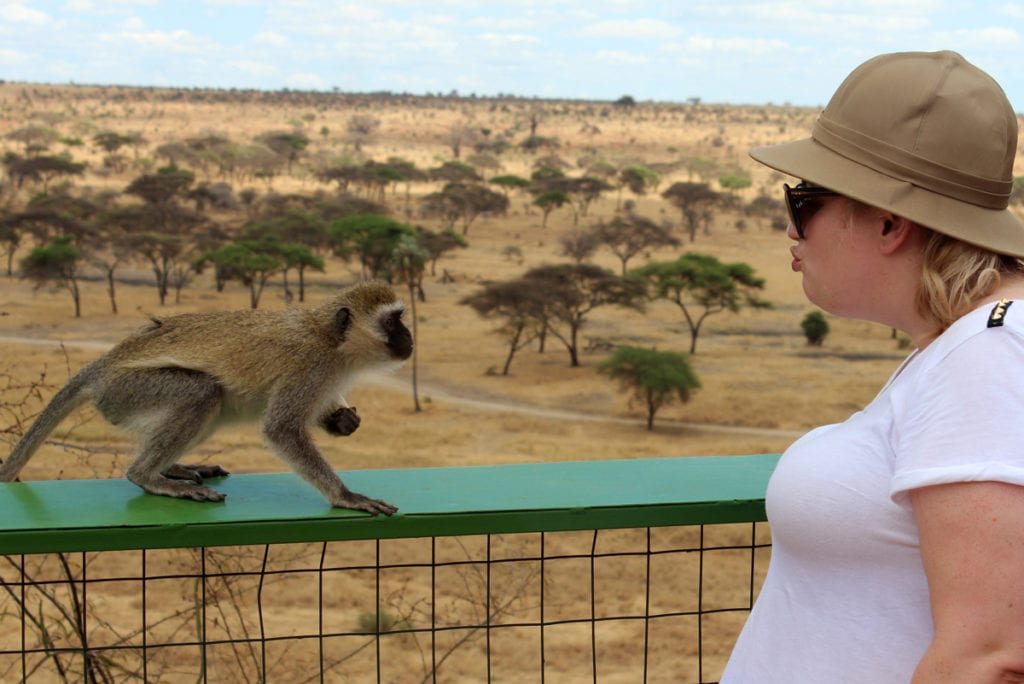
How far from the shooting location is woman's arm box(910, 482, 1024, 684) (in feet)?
4.65

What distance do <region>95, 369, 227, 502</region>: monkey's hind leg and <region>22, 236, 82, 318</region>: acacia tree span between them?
28097 millimetres

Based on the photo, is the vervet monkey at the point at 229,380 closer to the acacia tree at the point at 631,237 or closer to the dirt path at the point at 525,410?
the dirt path at the point at 525,410

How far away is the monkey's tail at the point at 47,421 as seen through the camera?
9.70 feet

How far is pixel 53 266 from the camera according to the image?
30.3m

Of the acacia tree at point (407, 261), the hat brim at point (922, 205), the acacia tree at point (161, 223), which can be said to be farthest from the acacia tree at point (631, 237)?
the hat brim at point (922, 205)

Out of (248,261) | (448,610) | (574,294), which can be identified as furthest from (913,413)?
(248,261)

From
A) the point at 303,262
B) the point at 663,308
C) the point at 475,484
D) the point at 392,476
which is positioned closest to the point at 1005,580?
the point at 475,484

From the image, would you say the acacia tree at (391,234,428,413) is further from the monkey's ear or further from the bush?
the monkey's ear

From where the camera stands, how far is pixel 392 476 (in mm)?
2740

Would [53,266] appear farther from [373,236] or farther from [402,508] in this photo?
[402,508]

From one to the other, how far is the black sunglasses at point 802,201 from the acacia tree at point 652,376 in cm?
2224

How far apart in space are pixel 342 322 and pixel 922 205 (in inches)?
92.1

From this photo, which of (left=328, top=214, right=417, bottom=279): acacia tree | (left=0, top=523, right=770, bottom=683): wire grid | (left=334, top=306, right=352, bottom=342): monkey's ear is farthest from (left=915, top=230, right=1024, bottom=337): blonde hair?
(left=328, top=214, right=417, bottom=279): acacia tree

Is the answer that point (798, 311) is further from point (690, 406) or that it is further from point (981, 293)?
point (981, 293)
